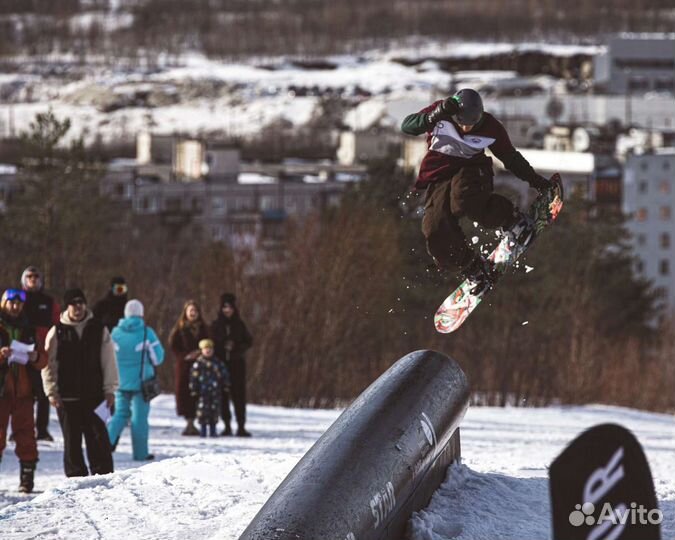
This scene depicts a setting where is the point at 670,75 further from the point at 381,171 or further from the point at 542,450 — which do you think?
the point at 542,450

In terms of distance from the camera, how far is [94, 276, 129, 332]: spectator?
43.8 feet

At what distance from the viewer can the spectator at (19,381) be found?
35.4 feet

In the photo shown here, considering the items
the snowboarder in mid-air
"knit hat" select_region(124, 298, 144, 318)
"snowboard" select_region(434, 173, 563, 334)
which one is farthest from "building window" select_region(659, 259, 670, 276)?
the snowboarder in mid-air

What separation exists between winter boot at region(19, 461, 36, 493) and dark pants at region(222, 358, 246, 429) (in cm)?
367

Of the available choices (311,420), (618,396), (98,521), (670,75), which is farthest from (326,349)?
(670,75)

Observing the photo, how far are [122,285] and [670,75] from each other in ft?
538

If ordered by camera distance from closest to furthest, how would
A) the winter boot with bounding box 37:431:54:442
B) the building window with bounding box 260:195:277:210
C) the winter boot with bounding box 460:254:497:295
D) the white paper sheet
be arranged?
the winter boot with bounding box 460:254:497:295, the white paper sheet, the winter boot with bounding box 37:431:54:442, the building window with bounding box 260:195:277:210

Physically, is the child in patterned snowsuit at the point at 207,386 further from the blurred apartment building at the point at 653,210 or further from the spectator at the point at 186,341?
the blurred apartment building at the point at 653,210

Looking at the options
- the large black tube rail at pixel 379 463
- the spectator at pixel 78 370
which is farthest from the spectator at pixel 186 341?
the large black tube rail at pixel 379 463

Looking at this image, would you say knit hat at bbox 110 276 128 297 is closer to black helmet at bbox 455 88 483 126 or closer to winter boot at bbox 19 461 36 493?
winter boot at bbox 19 461 36 493

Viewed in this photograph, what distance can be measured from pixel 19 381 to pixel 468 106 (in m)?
4.07

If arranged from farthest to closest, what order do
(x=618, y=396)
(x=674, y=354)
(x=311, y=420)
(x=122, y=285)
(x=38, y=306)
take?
(x=674, y=354) < (x=618, y=396) < (x=311, y=420) < (x=122, y=285) < (x=38, y=306)

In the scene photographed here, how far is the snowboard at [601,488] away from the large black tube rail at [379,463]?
6.25ft

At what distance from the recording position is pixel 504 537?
8703 millimetres
